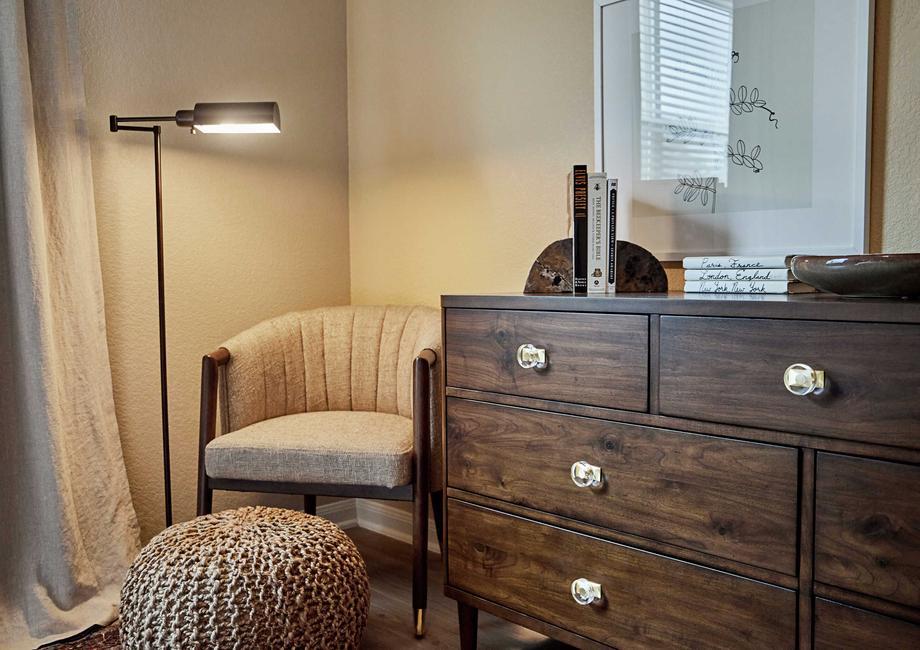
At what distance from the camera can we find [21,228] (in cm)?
220

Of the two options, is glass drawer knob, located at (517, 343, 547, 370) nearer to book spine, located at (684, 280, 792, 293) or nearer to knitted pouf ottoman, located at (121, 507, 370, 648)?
book spine, located at (684, 280, 792, 293)

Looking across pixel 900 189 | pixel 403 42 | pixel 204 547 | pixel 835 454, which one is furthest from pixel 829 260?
pixel 403 42

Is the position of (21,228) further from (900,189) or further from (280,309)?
(900,189)

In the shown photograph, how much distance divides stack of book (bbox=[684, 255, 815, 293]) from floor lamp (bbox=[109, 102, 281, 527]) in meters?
1.27

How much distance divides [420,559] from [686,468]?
3.13ft

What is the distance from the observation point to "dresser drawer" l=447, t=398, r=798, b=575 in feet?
4.49

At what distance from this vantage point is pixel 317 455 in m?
2.22

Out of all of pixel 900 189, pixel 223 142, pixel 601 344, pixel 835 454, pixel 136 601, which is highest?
pixel 223 142

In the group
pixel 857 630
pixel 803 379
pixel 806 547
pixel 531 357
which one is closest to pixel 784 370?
pixel 803 379

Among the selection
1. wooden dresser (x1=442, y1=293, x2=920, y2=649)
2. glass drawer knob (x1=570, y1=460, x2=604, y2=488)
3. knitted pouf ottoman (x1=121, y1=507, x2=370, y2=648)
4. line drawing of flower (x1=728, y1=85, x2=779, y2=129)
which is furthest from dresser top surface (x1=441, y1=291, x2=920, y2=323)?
knitted pouf ottoman (x1=121, y1=507, x2=370, y2=648)

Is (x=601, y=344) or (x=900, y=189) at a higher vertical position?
(x=900, y=189)

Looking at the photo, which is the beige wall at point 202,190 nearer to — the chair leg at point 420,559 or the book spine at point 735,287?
the chair leg at point 420,559

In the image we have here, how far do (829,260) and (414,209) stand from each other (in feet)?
5.61

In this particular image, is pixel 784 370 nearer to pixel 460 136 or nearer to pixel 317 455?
pixel 317 455
